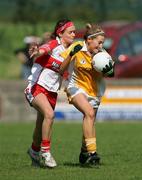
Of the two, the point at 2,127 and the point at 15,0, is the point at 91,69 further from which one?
the point at 15,0

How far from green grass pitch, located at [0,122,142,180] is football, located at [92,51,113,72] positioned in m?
1.23

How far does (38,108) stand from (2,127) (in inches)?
349

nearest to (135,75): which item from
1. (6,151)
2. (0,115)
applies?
(0,115)

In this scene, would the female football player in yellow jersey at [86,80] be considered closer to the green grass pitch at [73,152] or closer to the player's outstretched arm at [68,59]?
the player's outstretched arm at [68,59]

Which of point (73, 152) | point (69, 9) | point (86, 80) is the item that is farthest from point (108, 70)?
point (69, 9)

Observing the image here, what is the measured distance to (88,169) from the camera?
1029 cm

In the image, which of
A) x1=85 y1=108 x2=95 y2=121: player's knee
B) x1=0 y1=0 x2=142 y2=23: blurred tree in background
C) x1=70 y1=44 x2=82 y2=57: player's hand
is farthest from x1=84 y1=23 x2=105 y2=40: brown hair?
x1=0 y1=0 x2=142 y2=23: blurred tree in background

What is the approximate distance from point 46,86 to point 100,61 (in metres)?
0.74

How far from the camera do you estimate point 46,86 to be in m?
10.6

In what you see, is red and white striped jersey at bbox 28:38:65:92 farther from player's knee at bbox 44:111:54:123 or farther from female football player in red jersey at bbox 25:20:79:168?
player's knee at bbox 44:111:54:123

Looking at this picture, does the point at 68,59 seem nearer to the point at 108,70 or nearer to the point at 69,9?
the point at 108,70

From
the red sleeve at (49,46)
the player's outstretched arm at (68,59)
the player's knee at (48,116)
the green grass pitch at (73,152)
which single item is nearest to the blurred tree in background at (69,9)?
the green grass pitch at (73,152)

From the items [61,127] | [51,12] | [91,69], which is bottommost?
[61,127]

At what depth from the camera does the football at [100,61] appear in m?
10.7
